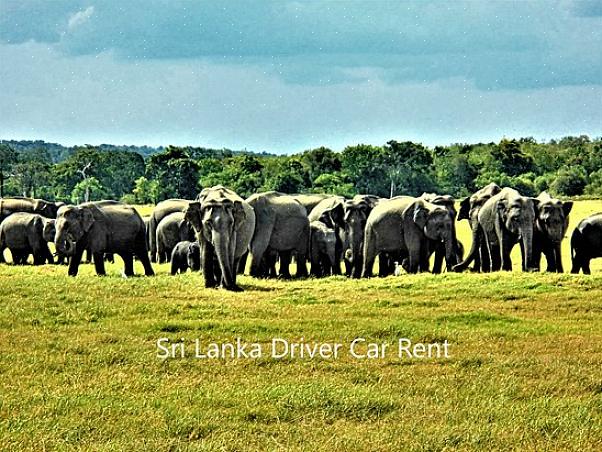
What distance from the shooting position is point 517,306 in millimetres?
18328

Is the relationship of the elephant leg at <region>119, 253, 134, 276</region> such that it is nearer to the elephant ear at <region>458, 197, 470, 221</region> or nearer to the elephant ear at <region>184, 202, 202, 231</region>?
the elephant ear at <region>184, 202, 202, 231</region>

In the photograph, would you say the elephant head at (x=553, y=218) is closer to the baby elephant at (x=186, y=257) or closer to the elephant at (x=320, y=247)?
the elephant at (x=320, y=247)

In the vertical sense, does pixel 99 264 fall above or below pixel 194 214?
below

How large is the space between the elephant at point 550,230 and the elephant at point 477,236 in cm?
183

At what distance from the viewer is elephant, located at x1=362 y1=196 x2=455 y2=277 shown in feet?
80.0

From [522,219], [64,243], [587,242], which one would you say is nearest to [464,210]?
[587,242]

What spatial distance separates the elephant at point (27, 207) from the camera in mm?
37156

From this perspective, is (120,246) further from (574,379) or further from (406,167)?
(406,167)

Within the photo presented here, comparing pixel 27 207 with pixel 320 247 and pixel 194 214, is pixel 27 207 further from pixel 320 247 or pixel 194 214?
pixel 194 214

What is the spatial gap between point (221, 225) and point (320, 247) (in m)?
6.05

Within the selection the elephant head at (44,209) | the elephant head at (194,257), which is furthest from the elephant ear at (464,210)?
the elephant head at (44,209)

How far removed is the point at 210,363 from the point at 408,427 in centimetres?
351

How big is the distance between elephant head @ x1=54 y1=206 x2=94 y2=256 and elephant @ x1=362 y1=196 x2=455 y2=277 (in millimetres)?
6999

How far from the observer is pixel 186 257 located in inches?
1069
